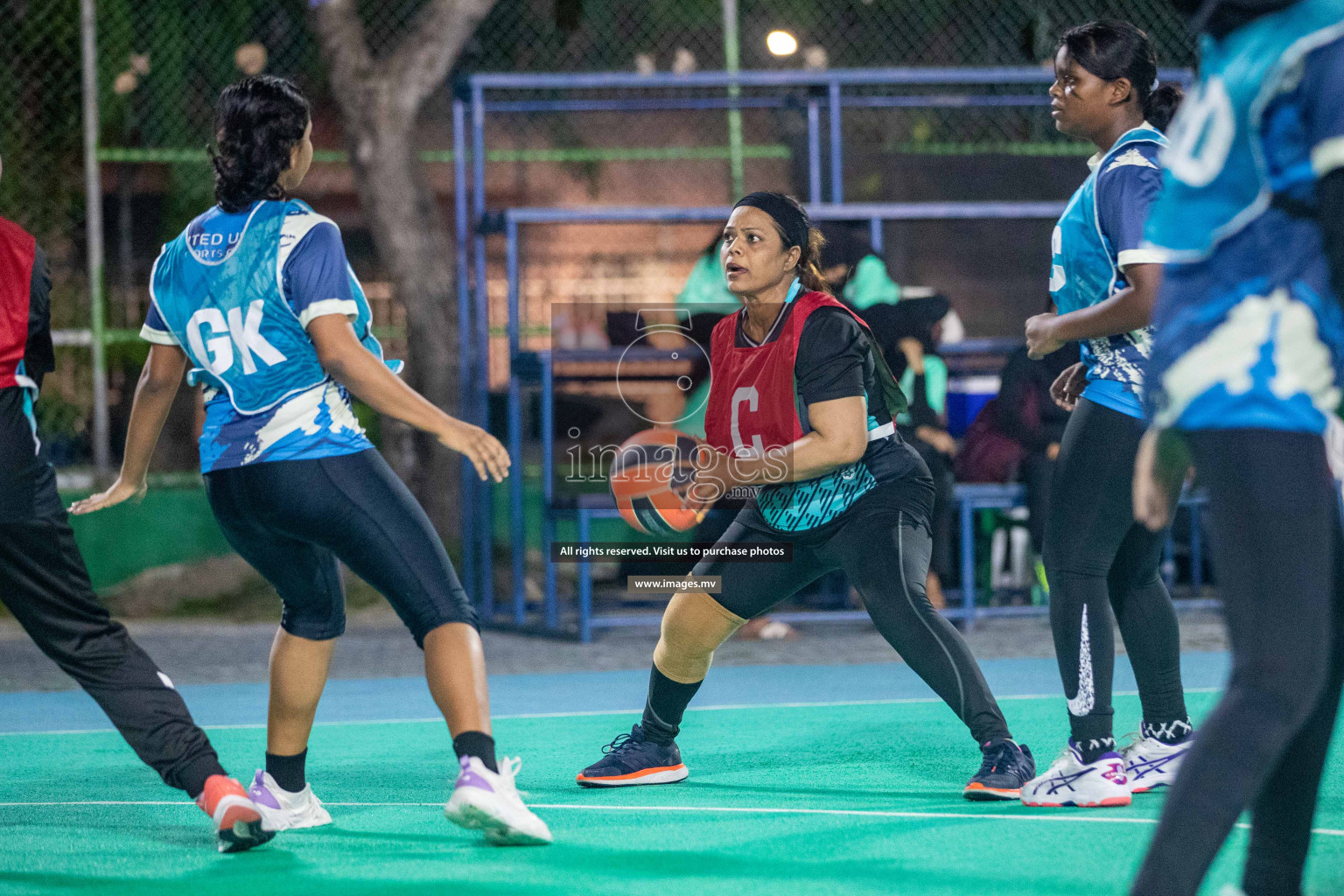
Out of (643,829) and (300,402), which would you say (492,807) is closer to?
(643,829)

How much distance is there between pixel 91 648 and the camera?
3629 millimetres

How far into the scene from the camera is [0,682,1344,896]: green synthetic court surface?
3.30m

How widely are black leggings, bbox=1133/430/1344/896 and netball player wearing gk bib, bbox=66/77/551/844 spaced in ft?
5.42

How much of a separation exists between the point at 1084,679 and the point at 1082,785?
0.92 ft

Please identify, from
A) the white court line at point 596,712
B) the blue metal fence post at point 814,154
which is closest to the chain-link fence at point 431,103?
the blue metal fence post at point 814,154

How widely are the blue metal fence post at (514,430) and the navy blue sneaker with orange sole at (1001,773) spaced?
4831 mm

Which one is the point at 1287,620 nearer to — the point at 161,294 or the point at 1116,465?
the point at 1116,465

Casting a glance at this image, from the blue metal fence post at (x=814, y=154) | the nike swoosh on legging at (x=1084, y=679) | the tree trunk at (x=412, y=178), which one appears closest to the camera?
the nike swoosh on legging at (x=1084, y=679)

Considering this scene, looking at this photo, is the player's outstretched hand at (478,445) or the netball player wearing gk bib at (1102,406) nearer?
the player's outstretched hand at (478,445)

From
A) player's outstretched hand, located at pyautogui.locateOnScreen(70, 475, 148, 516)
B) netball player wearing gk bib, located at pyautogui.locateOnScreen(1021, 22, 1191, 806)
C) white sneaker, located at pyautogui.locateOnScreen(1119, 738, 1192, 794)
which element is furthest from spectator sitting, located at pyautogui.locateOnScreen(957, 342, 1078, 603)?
player's outstretched hand, located at pyautogui.locateOnScreen(70, 475, 148, 516)

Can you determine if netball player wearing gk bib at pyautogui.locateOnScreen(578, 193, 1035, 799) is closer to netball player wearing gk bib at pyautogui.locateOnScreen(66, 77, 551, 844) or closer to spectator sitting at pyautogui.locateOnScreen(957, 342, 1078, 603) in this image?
netball player wearing gk bib at pyautogui.locateOnScreen(66, 77, 551, 844)

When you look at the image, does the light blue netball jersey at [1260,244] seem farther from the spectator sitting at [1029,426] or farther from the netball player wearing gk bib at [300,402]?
the spectator sitting at [1029,426]

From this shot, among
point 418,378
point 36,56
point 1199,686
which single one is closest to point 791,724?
point 1199,686

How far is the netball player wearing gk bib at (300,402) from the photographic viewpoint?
349 centimetres
